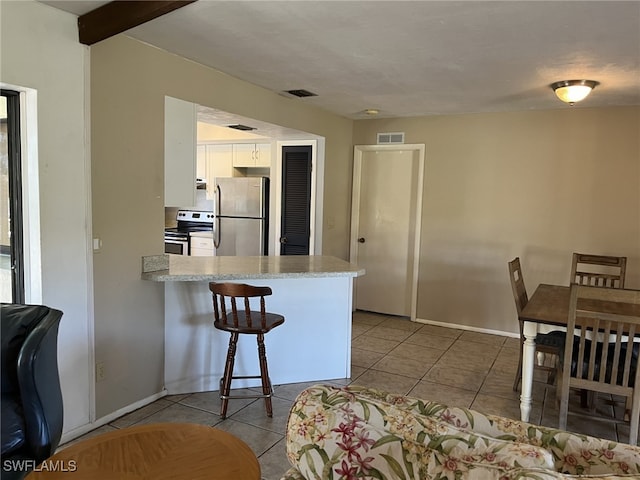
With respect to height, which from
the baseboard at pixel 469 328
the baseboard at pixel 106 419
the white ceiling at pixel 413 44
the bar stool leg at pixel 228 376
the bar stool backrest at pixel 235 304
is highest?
the white ceiling at pixel 413 44

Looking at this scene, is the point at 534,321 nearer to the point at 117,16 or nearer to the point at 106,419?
the point at 106,419

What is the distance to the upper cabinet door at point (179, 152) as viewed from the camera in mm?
3105

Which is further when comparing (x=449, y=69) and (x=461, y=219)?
(x=461, y=219)

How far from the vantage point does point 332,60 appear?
3.15 meters

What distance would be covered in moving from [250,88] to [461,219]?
8.76 feet

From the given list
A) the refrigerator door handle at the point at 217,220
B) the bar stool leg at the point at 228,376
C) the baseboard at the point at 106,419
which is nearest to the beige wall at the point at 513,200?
the refrigerator door handle at the point at 217,220

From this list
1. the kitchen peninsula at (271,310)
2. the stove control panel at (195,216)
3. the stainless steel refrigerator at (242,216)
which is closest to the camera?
the kitchen peninsula at (271,310)

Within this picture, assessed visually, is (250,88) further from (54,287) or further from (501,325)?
(501,325)

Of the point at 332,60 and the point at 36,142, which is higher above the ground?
the point at 332,60

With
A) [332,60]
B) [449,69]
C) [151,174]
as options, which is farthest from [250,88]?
[449,69]

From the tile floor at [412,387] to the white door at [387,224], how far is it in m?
0.49

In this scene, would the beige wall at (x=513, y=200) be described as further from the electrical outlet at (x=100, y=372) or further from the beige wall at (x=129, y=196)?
the electrical outlet at (x=100, y=372)

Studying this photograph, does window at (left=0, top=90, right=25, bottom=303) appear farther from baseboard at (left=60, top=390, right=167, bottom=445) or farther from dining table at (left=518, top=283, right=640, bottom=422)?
dining table at (left=518, top=283, right=640, bottom=422)

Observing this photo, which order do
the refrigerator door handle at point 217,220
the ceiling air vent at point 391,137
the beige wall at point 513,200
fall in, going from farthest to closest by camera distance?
the refrigerator door handle at point 217,220
the ceiling air vent at point 391,137
the beige wall at point 513,200
